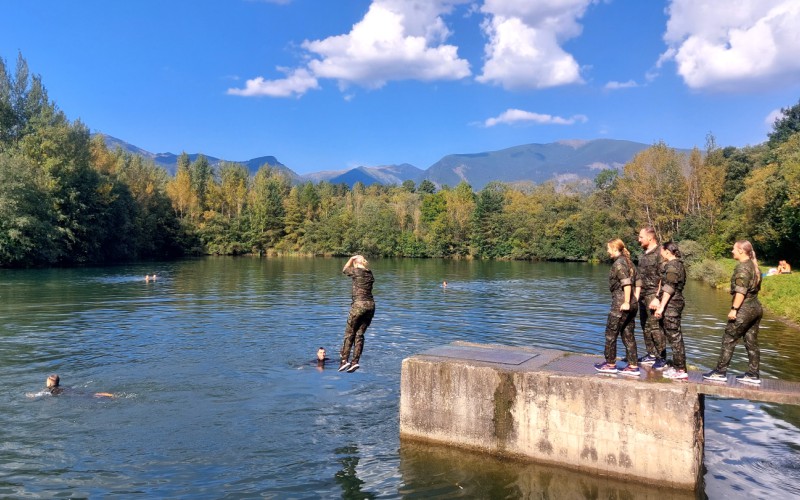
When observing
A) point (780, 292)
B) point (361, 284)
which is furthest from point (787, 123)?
point (361, 284)

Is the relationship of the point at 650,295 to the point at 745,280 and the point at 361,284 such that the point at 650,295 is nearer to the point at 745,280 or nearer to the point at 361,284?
the point at 745,280

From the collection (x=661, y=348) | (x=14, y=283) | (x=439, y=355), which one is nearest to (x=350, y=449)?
(x=439, y=355)

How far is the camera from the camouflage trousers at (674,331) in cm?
1054

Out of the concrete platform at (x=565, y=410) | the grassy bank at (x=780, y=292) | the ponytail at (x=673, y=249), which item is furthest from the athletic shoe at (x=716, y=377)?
the grassy bank at (x=780, y=292)

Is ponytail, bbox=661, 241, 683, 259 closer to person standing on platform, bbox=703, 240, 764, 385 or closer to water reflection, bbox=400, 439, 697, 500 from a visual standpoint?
person standing on platform, bbox=703, 240, 764, 385

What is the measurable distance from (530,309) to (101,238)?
230 feet

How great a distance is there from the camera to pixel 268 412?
14.4 metres

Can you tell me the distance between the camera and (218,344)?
2295cm

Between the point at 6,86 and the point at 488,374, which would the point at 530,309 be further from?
the point at 6,86

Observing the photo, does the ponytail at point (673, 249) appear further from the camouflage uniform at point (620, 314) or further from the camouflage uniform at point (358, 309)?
the camouflage uniform at point (358, 309)

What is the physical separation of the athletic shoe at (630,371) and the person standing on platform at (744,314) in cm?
116

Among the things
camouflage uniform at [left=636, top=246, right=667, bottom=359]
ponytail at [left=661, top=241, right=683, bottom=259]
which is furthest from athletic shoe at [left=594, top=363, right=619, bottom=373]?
ponytail at [left=661, top=241, right=683, bottom=259]

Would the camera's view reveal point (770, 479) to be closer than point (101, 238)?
Yes

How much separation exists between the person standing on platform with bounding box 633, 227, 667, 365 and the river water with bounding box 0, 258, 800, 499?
2.30 m
